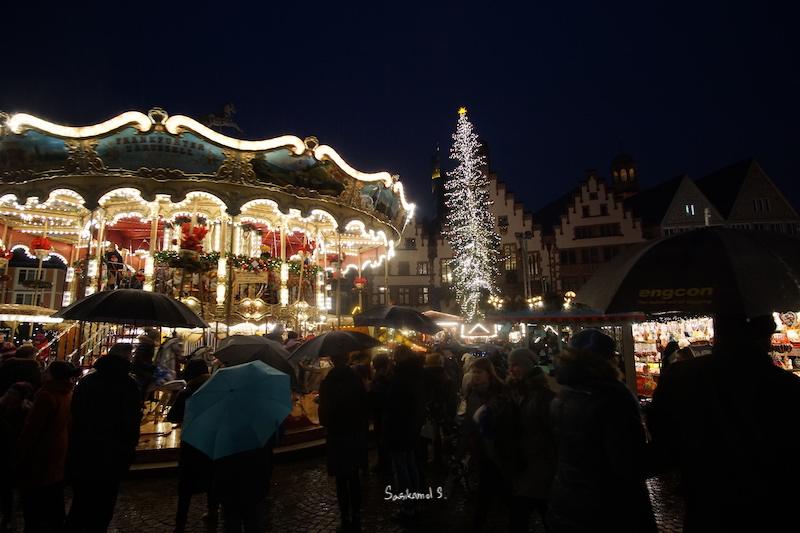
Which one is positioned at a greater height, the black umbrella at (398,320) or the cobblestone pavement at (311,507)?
the black umbrella at (398,320)

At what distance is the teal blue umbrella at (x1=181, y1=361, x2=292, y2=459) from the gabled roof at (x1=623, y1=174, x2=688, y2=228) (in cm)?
3576

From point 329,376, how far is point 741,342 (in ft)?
11.6

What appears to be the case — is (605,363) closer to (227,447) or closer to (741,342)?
(741,342)

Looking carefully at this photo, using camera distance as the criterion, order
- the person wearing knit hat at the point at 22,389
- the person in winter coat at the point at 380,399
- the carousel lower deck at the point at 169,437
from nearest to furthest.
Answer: the person wearing knit hat at the point at 22,389 → the person in winter coat at the point at 380,399 → the carousel lower deck at the point at 169,437

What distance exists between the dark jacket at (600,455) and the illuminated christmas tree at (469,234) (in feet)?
91.2

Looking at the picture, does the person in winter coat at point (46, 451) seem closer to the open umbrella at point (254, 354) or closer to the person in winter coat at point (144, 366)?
the open umbrella at point (254, 354)

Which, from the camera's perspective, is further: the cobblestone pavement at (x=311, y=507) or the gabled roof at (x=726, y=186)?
the gabled roof at (x=726, y=186)

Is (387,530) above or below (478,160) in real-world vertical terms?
below

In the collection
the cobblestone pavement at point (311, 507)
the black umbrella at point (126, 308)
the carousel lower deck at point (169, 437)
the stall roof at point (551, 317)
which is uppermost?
the black umbrella at point (126, 308)

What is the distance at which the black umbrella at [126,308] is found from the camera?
5.91 m

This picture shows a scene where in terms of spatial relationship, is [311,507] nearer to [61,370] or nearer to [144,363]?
[61,370]

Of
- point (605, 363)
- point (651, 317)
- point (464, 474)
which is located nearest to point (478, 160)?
point (651, 317)

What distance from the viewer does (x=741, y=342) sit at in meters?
2.11

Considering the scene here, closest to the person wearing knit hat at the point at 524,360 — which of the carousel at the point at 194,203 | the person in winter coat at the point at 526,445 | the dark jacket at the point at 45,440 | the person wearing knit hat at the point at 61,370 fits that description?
the person in winter coat at the point at 526,445
